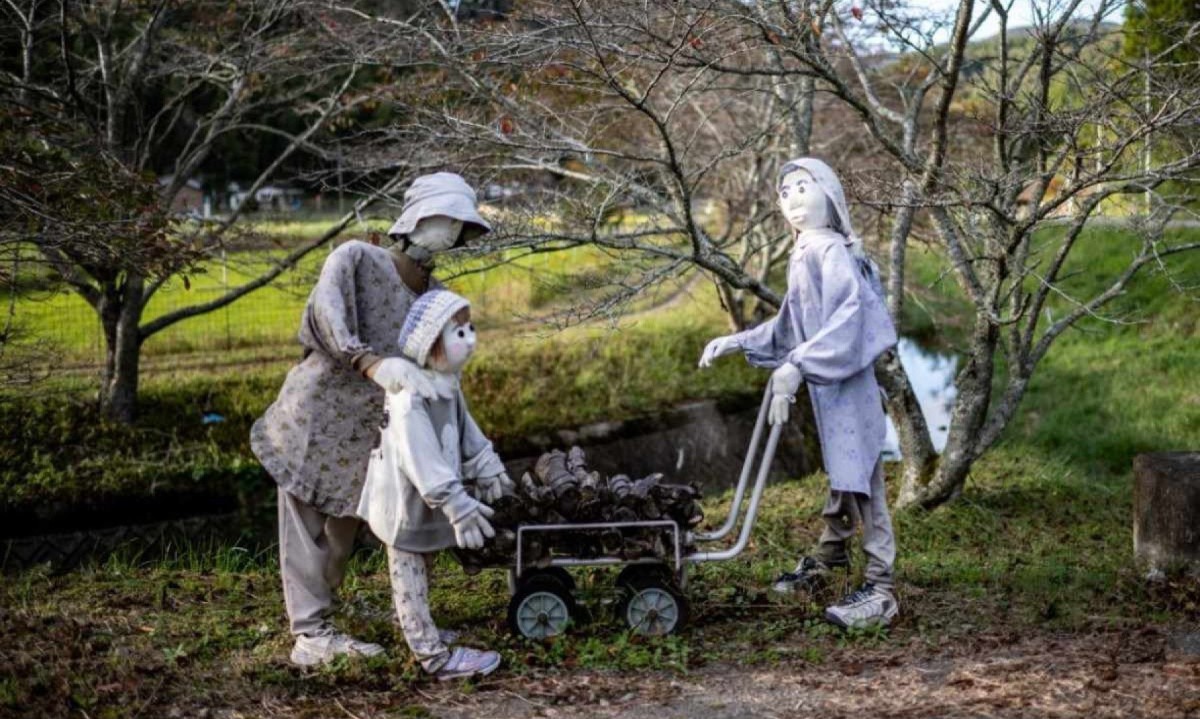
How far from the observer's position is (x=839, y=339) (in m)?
5.30

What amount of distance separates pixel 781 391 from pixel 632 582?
0.98m

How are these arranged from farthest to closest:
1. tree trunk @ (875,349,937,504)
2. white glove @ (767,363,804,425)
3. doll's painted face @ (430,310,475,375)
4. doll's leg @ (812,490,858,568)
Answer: tree trunk @ (875,349,937,504)
doll's leg @ (812,490,858,568)
white glove @ (767,363,804,425)
doll's painted face @ (430,310,475,375)

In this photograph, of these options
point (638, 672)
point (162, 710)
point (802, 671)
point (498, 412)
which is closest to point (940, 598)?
point (802, 671)

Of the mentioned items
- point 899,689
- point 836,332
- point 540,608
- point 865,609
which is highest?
point 836,332

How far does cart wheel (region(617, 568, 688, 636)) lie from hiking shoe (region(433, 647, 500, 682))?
0.62 meters

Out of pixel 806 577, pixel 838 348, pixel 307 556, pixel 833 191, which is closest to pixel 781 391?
pixel 838 348

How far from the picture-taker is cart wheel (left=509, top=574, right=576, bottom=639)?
5199 mm

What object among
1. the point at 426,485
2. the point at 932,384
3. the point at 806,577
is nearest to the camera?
the point at 426,485

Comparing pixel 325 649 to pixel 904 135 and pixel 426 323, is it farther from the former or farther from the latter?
pixel 904 135

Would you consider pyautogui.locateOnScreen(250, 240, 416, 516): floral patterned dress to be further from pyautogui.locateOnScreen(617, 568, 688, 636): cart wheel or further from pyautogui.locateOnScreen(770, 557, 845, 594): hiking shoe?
pyautogui.locateOnScreen(770, 557, 845, 594): hiking shoe

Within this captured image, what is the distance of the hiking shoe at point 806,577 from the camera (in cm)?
588

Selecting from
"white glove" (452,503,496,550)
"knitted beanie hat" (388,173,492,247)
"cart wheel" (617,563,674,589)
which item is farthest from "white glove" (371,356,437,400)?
"cart wheel" (617,563,674,589)

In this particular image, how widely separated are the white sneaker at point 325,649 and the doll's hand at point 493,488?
2.40 feet

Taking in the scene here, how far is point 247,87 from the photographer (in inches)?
410
